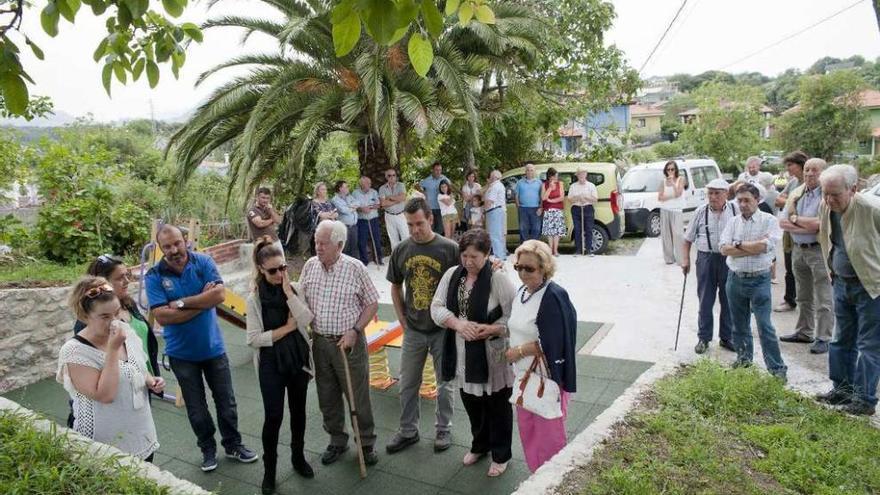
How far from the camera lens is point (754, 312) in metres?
4.70

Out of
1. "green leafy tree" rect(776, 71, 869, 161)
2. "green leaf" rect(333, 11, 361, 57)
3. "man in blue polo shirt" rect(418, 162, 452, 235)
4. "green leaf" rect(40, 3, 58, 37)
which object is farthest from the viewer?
"green leafy tree" rect(776, 71, 869, 161)

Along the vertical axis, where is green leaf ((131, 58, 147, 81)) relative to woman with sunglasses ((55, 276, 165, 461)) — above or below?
above

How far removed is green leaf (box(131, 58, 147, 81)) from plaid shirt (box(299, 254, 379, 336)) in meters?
1.63

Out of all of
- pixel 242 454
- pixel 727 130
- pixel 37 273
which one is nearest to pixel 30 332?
pixel 37 273

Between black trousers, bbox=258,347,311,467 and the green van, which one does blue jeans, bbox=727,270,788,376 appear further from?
the green van

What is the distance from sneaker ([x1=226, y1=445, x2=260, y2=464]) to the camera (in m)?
4.07

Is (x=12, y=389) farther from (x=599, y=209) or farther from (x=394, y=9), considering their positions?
(x=599, y=209)

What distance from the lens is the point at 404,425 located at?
13.6 feet

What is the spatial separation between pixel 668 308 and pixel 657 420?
13.6 feet

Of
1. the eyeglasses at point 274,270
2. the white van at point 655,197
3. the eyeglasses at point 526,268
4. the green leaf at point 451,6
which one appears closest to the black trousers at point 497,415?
the eyeglasses at point 526,268

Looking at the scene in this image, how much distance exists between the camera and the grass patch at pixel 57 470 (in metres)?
2.46

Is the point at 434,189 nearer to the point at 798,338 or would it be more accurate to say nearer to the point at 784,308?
the point at 784,308

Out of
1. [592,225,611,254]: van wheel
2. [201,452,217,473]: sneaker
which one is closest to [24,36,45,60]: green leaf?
[201,452,217,473]: sneaker

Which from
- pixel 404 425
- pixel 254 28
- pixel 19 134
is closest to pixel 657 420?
pixel 404 425
